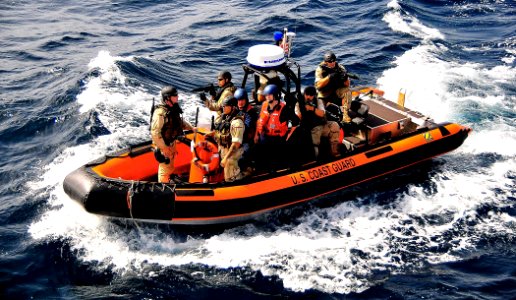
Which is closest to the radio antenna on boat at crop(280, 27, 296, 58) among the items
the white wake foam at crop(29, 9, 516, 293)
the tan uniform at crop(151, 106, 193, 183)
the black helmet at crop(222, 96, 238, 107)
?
the black helmet at crop(222, 96, 238, 107)

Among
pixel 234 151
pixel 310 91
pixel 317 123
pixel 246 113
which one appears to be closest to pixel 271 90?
pixel 246 113

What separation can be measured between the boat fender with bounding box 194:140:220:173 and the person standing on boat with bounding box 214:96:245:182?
0.11m

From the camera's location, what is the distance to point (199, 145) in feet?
27.5

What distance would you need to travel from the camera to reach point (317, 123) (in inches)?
361

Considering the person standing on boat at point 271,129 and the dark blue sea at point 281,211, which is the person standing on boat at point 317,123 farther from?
the dark blue sea at point 281,211

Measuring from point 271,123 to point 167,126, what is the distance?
1.55 meters

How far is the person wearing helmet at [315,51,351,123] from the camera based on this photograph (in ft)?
32.8

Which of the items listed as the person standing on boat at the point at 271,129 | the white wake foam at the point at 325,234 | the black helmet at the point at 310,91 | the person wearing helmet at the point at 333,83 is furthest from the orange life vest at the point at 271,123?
the person wearing helmet at the point at 333,83

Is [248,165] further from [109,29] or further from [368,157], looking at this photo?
[109,29]

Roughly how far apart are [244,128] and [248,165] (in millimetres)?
918

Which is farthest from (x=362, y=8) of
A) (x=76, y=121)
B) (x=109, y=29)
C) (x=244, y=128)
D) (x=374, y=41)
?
(x=244, y=128)

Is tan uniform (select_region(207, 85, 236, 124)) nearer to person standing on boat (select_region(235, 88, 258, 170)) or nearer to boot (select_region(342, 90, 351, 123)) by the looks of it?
person standing on boat (select_region(235, 88, 258, 170))

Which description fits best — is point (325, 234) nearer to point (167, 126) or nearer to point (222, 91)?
point (222, 91)

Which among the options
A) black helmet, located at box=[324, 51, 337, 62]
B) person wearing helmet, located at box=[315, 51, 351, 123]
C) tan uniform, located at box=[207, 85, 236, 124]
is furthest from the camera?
person wearing helmet, located at box=[315, 51, 351, 123]
